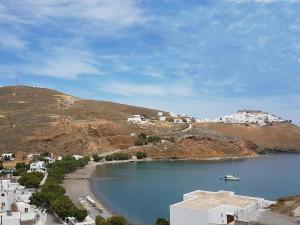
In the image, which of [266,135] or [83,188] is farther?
[266,135]

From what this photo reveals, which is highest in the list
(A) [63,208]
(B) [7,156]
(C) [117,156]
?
(B) [7,156]

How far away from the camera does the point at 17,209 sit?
39.6 meters

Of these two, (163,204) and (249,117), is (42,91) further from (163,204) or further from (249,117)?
(163,204)

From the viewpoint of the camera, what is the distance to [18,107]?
117 meters

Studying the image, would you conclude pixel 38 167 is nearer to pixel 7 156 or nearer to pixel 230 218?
pixel 7 156

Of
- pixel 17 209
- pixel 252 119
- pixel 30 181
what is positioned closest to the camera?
pixel 17 209

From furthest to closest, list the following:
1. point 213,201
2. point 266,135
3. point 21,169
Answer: point 266,135 < point 21,169 < point 213,201

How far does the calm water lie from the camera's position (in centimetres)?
5181

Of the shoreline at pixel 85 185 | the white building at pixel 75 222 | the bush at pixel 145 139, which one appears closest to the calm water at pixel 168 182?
the shoreline at pixel 85 185

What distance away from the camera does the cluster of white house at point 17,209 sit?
1310 inches

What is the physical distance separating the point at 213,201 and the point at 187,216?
2.85m

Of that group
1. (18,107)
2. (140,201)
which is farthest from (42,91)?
(140,201)

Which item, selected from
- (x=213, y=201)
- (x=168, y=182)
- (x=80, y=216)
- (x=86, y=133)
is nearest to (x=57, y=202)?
(x=80, y=216)

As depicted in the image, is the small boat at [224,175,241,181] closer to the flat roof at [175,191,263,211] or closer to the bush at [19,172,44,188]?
the bush at [19,172,44,188]
